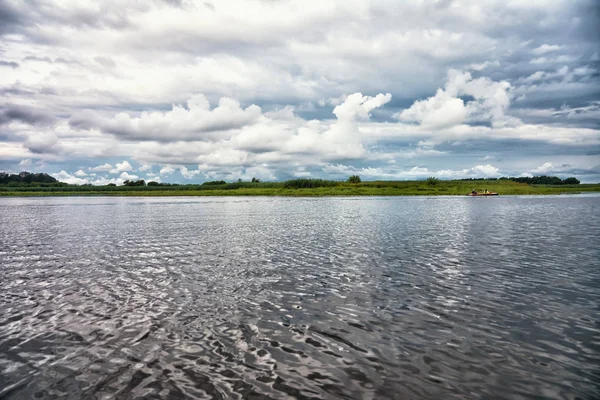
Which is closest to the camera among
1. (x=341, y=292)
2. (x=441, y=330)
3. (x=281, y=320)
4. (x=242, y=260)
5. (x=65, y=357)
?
(x=65, y=357)

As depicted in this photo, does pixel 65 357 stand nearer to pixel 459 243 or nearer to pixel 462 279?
pixel 462 279

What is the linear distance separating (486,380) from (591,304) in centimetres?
1099

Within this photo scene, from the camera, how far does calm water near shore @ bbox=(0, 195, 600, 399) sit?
38.1ft

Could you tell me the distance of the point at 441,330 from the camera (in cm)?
1562

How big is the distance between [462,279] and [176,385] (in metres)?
18.4

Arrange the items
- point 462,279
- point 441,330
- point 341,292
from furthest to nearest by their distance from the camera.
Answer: point 462,279 → point 341,292 → point 441,330

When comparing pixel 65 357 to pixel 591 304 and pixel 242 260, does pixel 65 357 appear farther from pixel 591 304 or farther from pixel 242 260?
pixel 591 304

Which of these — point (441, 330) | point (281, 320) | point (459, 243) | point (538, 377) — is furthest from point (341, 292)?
point (459, 243)

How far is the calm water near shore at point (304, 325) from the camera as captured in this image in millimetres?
11609

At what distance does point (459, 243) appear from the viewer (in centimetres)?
3944

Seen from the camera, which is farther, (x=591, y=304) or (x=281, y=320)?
(x=591, y=304)

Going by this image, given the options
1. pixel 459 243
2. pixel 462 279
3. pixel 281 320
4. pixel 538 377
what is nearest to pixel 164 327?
pixel 281 320

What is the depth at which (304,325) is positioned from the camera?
16453mm

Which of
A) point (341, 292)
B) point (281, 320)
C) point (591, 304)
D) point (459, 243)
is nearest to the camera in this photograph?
point (281, 320)
